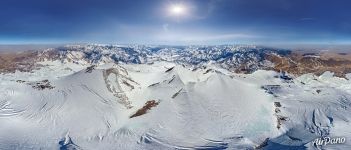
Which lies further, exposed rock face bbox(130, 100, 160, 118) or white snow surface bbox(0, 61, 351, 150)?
exposed rock face bbox(130, 100, 160, 118)

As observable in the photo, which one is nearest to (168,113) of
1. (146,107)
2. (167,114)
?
(167,114)

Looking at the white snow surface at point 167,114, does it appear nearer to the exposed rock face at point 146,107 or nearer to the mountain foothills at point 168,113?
the mountain foothills at point 168,113

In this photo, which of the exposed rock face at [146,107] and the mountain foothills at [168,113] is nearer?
the mountain foothills at [168,113]

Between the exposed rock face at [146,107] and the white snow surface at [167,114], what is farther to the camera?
the exposed rock face at [146,107]

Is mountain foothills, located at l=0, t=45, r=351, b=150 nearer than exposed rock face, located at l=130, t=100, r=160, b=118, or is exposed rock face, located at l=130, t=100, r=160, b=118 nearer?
mountain foothills, located at l=0, t=45, r=351, b=150

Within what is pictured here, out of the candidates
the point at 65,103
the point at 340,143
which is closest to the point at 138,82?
the point at 65,103

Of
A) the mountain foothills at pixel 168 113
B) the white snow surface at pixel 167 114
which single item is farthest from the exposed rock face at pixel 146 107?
the white snow surface at pixel 167 114

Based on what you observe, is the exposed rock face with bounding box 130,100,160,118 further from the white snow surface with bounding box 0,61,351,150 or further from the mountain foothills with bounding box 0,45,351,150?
the white snow surface with bounding box 0,61,351,150

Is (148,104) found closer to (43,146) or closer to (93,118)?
(93,118)

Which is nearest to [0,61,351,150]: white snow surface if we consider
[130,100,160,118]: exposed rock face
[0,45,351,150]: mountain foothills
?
[0,45,351,150]: mountain foothills
